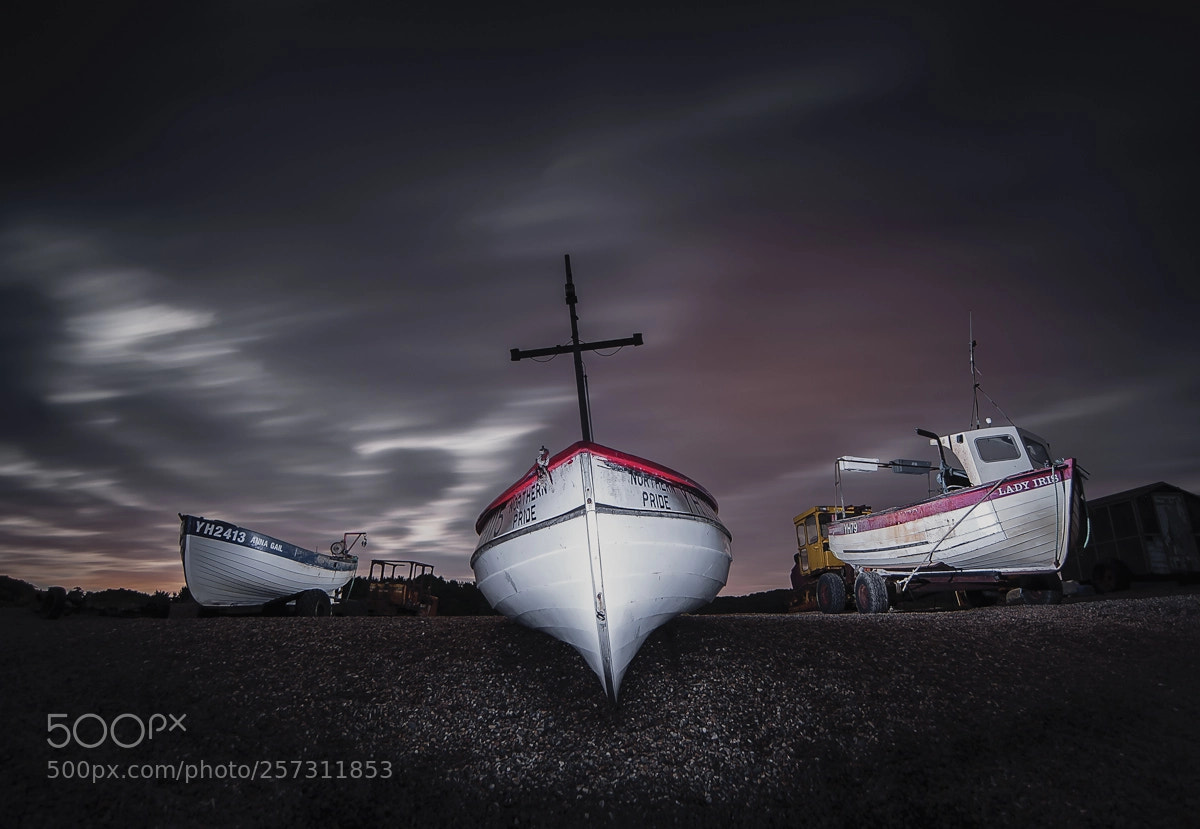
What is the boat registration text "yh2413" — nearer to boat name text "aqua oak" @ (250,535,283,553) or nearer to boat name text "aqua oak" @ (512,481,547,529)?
boat name text "aqua oak" @ (250,535,283,553)

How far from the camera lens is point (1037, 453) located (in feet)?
50.0

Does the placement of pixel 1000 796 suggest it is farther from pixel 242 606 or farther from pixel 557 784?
pixel 242 606

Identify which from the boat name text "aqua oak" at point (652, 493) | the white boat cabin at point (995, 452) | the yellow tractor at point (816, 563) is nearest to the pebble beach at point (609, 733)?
the boat name text "aqua oak" at point (652, 493)

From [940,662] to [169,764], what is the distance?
332 inches

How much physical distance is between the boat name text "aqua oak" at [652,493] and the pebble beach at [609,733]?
2018mm

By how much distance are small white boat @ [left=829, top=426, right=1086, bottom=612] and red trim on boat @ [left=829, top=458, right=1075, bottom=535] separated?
20 millimetres

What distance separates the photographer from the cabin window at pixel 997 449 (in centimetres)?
1470

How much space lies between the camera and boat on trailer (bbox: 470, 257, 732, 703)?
5.83m

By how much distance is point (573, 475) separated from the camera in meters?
6.23

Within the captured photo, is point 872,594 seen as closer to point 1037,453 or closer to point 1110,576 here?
point 1037,453

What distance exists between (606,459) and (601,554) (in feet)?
3.78

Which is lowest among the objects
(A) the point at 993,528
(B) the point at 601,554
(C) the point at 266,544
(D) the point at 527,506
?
(A) the point at 993,528

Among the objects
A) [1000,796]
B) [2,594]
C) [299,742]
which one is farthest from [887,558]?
[2,594]

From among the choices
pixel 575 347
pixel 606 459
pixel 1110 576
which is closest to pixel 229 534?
pixel 575 347
